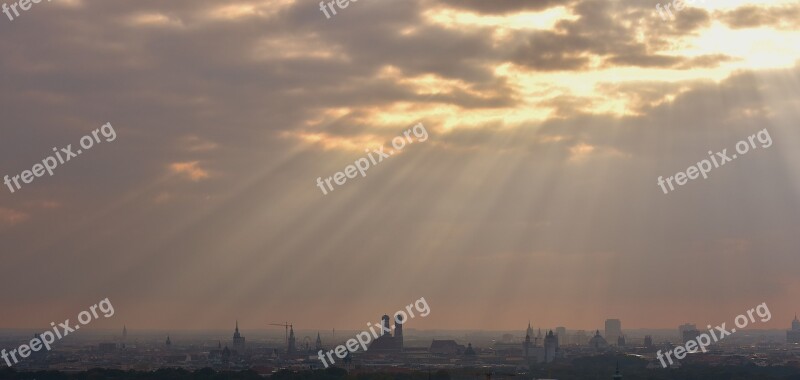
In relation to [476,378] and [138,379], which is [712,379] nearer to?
[476,378]

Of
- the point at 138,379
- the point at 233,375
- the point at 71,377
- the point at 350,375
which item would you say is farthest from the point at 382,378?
the point at 71,377

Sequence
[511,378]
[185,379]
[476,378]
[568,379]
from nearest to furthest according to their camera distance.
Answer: [476,378]
[511,378]
[185,379]
[568,379]

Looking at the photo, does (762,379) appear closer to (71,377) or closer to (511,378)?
(511,378)

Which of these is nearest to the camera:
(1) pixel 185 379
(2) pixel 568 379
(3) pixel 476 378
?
(3) pixel 476 378

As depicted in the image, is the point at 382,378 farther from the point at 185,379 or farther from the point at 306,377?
the point at 185,379

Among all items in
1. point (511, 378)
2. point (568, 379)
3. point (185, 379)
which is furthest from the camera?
point (568, 379)

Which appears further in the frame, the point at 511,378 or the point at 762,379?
the point at 762,379

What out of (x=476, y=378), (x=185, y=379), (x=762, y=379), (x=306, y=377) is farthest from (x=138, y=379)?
(x=762, y=379)

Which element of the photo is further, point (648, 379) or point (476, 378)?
point (648, 379)

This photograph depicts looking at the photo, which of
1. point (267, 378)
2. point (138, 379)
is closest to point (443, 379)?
point (267, 378)
